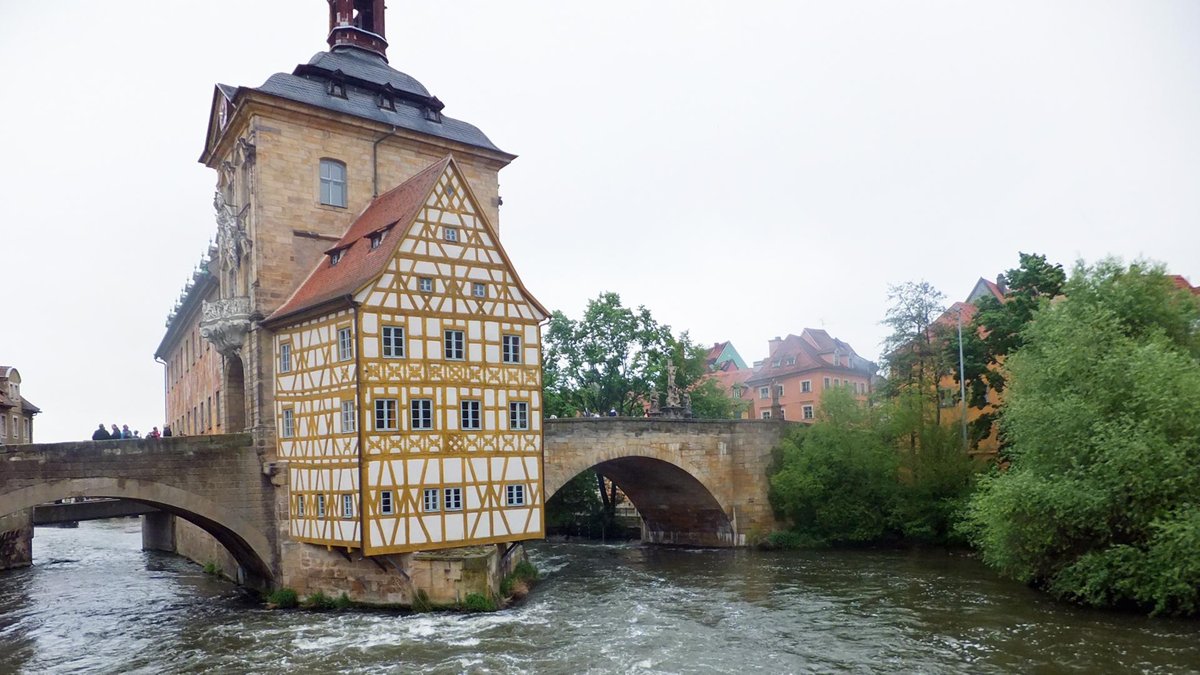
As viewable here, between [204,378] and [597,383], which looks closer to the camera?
[204,378]

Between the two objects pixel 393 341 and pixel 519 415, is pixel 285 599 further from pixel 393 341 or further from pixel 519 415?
pixel 519 415

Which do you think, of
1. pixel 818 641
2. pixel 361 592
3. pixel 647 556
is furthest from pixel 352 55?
pixel 818 641

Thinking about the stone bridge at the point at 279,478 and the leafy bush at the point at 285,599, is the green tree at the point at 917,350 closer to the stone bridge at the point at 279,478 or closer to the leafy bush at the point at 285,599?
the stone bridge at the point at 279,478

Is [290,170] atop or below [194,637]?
atop

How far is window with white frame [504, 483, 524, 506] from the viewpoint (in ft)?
79.1

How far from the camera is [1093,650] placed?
1745cm

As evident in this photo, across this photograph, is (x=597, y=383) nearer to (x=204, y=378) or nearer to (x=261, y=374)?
(x=204, y=378)

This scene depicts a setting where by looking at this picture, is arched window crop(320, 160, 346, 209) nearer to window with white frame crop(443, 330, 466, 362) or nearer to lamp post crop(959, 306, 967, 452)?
window with white frame crop(443, 330, 466, 362)

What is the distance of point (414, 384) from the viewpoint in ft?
74.2

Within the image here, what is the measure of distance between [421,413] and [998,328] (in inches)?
861

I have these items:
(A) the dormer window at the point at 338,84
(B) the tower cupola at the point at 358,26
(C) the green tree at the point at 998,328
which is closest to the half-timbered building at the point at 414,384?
(A) the dormer window at the point at 338,84

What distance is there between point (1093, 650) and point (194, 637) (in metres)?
18.1

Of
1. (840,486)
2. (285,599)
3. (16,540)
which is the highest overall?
(840,486)

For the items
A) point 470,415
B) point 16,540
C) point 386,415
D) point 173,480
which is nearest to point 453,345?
point 470,415
